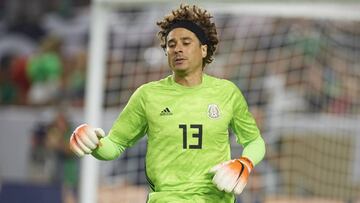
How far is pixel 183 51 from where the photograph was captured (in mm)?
4367

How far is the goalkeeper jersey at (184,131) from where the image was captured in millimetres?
4336

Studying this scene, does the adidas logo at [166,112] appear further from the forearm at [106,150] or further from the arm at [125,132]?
the forearm at [106,150]

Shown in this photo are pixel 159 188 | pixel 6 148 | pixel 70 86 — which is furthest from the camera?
pixel 70 86

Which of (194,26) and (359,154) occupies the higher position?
(194,26)

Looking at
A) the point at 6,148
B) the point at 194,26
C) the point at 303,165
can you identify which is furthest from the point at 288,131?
the point at 194,26

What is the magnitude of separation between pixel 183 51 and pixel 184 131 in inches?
14.3

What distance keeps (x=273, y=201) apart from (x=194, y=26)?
4.23 metres

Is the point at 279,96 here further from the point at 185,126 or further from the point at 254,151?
the point at 185,126

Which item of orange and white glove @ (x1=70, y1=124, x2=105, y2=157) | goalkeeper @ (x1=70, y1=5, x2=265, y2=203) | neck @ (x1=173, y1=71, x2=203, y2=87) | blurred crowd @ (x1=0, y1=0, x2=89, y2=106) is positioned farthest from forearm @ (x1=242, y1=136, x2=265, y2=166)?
blurred crowd @ (x1=0, y1=0, x2=89, y2=106)

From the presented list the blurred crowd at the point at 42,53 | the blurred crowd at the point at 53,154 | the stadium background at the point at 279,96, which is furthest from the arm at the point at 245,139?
the blurred crowd at the point at 42,53

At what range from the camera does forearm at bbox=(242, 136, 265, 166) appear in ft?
14.6

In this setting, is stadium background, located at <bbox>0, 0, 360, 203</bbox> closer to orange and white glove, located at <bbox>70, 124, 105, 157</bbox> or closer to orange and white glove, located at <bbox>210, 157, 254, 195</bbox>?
orange and white glove, located at <bbox>70, 124, 105, 157</bbox>

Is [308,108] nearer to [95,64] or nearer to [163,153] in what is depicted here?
[95,64]

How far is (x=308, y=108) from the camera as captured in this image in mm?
10109
